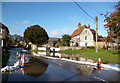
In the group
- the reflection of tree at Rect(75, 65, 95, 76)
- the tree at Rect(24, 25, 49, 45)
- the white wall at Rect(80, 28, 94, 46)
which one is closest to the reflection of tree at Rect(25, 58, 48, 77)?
the reflection of tree at Rect(75, 65, 95, 76)

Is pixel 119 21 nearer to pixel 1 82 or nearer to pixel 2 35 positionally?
pixel 1 82

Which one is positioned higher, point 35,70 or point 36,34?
point 36,34

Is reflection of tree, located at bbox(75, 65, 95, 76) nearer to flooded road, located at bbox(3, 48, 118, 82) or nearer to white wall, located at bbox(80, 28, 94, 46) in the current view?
flooded road, located at bbox(3, 48, 118, 82)

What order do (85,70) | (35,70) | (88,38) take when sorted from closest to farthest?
1. (35,70)
2. (85,70)
3. (88,38)

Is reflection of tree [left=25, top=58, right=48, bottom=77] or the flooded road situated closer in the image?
the flooded road

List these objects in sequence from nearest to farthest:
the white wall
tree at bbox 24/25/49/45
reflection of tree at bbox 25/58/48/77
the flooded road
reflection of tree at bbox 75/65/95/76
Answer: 1. the flooded road
2. reflection of tree at bbox 25/58/48/77
3. reflection of tree at bbox 75/65/95/76
4. tree at bbox 24/25/49/45
5. the white wall

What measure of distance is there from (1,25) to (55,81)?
28625 millimetres

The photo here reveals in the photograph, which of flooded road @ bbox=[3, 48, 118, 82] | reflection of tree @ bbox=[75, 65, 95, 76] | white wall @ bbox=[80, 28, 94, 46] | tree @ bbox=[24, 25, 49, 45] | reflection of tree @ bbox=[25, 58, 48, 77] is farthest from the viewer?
white wall @ bbox=[80, 28, 94, 46]

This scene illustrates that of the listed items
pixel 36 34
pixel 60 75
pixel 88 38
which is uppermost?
pixel 36 34

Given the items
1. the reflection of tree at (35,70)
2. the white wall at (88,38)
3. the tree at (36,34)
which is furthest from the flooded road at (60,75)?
the white wall at (88,38)

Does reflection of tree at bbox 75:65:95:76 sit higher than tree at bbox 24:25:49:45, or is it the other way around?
tree at bbox 24:25:49:45

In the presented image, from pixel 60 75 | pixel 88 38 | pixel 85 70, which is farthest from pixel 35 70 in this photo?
pixel 88 38

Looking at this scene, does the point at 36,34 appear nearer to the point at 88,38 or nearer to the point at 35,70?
the point at 88,38

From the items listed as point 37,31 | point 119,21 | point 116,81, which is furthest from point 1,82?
point 37,31
